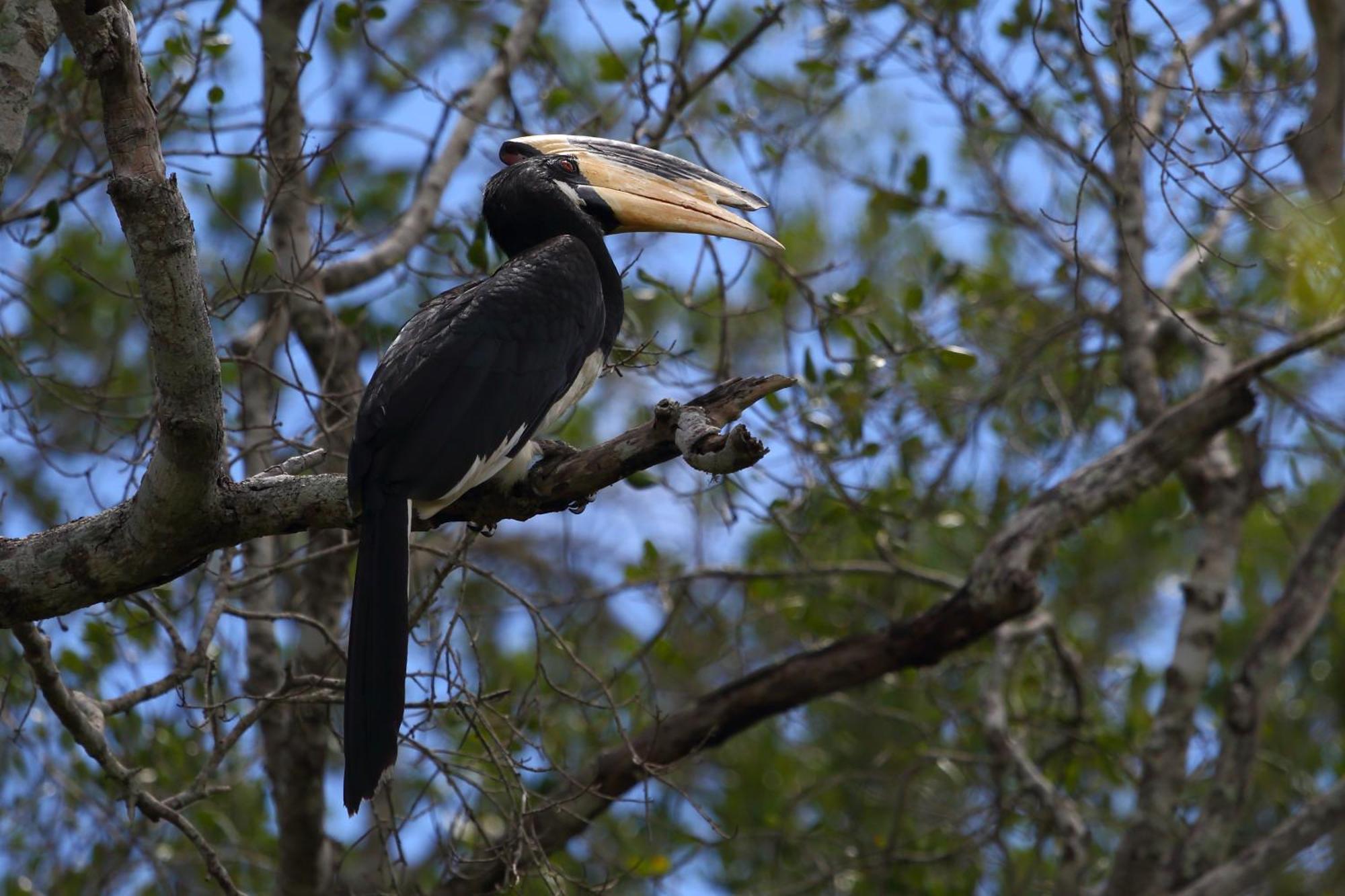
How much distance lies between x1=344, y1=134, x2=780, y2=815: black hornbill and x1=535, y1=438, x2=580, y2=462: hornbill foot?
5 cm

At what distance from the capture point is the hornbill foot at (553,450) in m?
3.37

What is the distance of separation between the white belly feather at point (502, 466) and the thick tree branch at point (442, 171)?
5.68 ft

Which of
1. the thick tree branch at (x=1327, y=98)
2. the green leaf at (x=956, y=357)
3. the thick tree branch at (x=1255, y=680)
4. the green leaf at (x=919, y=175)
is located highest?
the green leaf at (x=919, y=175)

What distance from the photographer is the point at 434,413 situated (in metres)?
3.27

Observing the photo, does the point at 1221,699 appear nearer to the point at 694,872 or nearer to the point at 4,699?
the point at 694,872

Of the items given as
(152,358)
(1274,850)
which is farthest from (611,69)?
(1274,850)

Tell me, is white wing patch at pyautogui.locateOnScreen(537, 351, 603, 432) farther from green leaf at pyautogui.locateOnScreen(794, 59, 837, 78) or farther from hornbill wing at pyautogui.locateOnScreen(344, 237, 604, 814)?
green leaf at pyautogui.locateOnScreen(794, 59, 837, 78)

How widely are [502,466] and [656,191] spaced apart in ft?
4.32

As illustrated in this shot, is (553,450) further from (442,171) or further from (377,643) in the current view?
(442,171)

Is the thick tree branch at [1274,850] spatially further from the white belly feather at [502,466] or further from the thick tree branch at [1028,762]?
the white belly feather at [502,466]

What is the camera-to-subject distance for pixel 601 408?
9180mm

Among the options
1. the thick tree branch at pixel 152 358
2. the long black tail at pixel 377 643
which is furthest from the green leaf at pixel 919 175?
the thick tree branch at pixel 152 358

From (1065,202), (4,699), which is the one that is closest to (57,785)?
(4,699)

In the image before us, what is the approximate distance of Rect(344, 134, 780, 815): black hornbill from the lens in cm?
305
